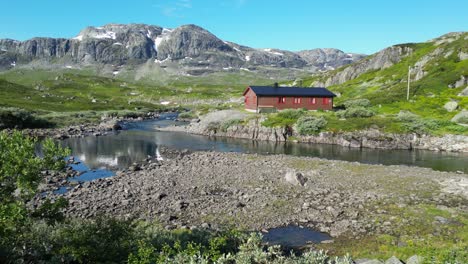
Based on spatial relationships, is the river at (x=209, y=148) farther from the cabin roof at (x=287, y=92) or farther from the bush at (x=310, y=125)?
the cabin roof at (x=287, y=92)

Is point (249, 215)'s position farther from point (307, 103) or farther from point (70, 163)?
point (307, 103)

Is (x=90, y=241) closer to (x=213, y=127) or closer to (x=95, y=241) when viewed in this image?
(x=95, y=241)

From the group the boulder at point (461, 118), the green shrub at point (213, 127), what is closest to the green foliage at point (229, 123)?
the green shrub at point (213, 127)

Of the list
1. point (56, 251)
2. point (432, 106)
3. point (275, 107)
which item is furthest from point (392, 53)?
point (56, 251)

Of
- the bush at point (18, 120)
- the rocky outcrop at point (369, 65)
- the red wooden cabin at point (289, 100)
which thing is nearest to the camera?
the bush at point (18, 120)

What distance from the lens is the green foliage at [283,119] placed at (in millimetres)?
70875

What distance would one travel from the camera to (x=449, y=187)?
32.4 meters

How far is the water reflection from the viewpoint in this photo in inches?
1903

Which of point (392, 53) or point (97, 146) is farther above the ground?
point (392, 53)

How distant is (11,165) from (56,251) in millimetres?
4398

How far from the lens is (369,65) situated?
16525 centimetres

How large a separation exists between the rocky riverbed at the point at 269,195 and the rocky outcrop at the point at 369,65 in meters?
131

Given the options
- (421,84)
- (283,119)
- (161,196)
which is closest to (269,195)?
(161,196)

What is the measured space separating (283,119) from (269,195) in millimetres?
44462
